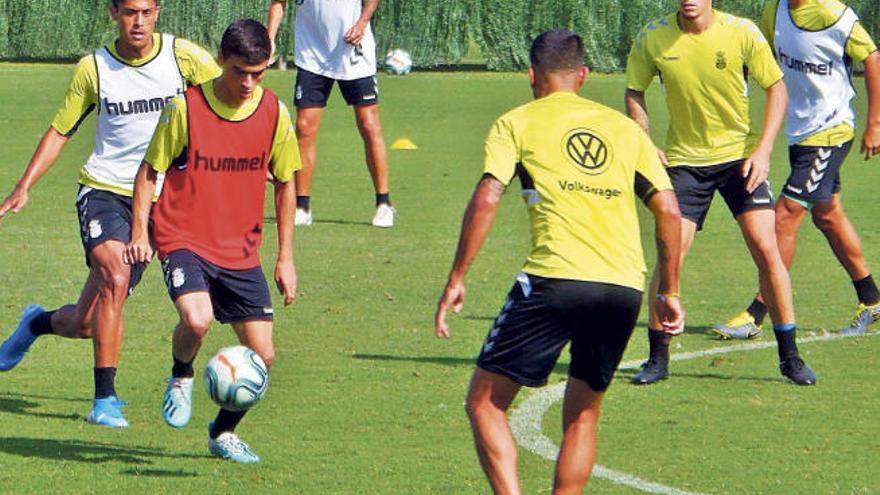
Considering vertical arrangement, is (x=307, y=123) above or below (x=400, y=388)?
below

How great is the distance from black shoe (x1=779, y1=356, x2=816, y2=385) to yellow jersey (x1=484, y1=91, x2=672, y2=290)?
3.44m

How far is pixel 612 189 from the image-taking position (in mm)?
7180

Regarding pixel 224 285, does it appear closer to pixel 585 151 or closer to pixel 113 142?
pixel 113 142

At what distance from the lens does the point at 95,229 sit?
31.3 ft

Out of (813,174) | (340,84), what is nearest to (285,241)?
(813,174)

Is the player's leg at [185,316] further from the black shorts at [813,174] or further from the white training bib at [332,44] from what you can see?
the white training bib at [332,44]

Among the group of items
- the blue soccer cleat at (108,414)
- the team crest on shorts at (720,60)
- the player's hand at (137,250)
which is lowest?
the blue soccer cleat at (108,414)

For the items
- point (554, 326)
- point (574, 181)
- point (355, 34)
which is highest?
point (574, 181)

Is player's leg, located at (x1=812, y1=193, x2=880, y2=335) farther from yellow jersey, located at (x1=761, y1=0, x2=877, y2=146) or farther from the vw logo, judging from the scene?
the vw logo

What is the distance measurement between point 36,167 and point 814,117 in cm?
524

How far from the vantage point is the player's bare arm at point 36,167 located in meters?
9.50

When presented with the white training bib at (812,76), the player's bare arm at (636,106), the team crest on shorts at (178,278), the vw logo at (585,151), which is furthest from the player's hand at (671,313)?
the white training bib at (812,76)

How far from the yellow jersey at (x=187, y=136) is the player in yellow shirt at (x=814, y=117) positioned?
4.10m

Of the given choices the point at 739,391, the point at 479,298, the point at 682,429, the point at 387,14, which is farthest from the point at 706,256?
the point at 387,14
